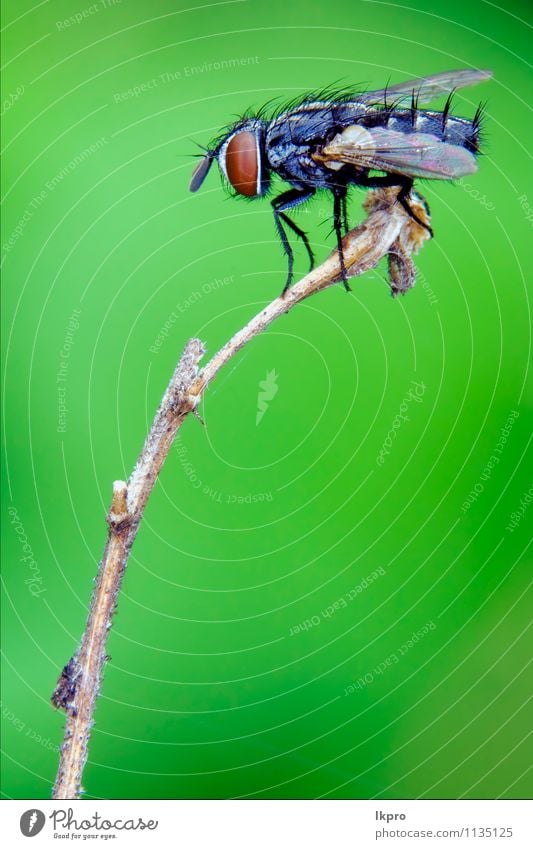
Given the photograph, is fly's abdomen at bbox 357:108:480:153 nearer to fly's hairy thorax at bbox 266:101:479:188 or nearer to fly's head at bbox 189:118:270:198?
fly's hairy thorax at bbox 266:101:479:188

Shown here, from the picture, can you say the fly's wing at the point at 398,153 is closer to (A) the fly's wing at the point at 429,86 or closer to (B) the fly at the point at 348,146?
(B) the fly at the point at 348,146

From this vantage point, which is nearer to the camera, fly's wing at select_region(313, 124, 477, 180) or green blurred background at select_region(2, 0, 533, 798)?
fly's wing at select_region(313, 124, 477, 180)

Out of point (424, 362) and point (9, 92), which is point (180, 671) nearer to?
point (424, 362)

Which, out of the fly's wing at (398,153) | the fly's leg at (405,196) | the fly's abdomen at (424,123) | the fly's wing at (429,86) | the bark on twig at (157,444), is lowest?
the bark on twig at (157,444)

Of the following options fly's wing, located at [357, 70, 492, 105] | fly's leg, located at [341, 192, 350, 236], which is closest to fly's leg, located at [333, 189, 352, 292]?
fly's leg, located at [341, 192, 350, 236]

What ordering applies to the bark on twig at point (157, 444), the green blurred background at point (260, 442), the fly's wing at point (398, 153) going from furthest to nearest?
the green blurred background at point (260, 442) → the fly's wing at point (398, 153) → the bark on twig at point (157, 444)

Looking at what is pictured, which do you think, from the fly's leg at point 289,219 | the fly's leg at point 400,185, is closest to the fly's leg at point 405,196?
the fly's leg at point 400,185
